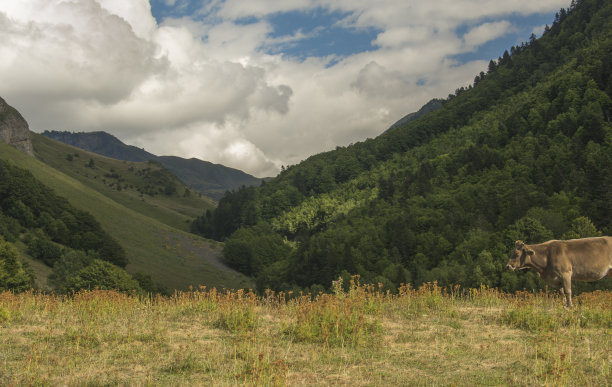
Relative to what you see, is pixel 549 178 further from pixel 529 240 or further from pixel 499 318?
pixel 499 318

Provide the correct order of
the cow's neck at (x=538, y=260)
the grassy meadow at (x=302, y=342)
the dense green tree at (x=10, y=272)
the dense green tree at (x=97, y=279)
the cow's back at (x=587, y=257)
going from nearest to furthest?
the grassy meadow at (x=302, y=342) < the cow's back at (x=587, y=257) < the cow's neck at (x=538, y=260) < the dense green tree at (x=97, y=279) < the dense green tree at (x=10, y=272)

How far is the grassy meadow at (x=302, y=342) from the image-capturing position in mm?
7207

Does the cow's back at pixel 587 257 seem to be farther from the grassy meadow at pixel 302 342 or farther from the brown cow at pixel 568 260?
the grassy meadow at pixel 302 342

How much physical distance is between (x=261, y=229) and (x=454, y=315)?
609ft

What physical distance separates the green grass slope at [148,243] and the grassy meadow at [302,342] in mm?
98543

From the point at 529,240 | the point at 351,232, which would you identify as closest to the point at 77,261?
the point at 529,240

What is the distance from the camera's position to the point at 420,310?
13656 mm

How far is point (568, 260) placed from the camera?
39.8ft

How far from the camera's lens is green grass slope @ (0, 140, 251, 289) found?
4564 inches

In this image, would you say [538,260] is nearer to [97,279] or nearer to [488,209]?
[97,279]

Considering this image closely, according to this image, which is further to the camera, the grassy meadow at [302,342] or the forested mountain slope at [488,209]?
the forested mountain slope at [488,209]

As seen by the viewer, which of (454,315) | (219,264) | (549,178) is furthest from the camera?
(219,264)

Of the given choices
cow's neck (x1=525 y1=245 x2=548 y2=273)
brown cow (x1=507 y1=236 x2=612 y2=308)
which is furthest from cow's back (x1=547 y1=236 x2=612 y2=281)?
cow's neck (x1=525 y1=245 x2=548 y2=273)

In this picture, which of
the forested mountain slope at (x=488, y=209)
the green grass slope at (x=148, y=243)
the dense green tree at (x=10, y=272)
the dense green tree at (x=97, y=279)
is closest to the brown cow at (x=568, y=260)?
the dense green tree at (x=97, y=279)
